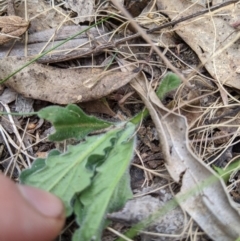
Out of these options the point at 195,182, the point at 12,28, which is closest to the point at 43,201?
the point at 195,182

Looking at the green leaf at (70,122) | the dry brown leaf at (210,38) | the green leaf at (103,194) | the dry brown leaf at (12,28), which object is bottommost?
the green leaf at (103,194)

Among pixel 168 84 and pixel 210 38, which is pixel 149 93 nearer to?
pixel 168 84

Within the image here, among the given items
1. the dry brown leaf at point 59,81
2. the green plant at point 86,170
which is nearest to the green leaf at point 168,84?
the green plant at point 86,170

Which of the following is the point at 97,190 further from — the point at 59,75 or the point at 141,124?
the point at 59,75

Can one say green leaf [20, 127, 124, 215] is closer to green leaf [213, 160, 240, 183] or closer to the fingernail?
the fingernail

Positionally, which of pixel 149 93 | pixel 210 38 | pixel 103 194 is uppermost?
pixel 210 38

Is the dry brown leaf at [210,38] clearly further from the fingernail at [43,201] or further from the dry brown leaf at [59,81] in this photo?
the fingernail at [43,201]
